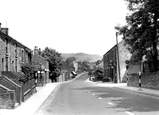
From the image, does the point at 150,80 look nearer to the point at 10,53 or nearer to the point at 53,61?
the point at 10,53

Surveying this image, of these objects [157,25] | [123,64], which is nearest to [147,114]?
[157,25]

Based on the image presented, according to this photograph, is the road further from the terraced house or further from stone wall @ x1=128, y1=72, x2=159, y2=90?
stone wall @ x1=128, y1=72, x2=159, y2=90

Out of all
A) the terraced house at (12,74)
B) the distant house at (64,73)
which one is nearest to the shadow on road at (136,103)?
the terraced house at (12,74)

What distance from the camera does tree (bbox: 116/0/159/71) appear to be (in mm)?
29312

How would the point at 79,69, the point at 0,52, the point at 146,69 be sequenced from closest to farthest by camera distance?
the point at 0,52 → the point at 146,69 → the point at 79,69

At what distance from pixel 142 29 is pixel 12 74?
14.9 meters

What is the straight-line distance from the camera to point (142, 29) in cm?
3064

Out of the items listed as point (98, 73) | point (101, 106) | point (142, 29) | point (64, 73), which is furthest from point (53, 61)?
point (101, 106)

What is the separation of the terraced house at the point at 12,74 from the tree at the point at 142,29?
12.3 m

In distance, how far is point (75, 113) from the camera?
12430mm

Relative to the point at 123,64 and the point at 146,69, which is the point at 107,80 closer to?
the point at 123,64

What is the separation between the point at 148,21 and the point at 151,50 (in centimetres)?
322

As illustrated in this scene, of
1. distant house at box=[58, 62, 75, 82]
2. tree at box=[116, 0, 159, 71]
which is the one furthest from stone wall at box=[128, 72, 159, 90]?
distant house at box=[58, 62, 75, 82]

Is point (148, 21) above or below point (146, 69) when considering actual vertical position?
above
